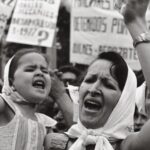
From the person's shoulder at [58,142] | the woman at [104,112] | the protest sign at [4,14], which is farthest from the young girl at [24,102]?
the protest sign at [4,14]

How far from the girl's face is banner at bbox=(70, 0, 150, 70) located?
243 cm

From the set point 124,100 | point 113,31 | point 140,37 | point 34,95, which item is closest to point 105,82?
point 124,100

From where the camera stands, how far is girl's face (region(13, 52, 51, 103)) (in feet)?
12.3

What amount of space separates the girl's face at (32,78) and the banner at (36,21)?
279 centimetres

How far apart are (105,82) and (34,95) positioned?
1.07 meters

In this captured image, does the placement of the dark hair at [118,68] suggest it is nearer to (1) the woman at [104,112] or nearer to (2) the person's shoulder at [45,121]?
(1) the woman at [104,112]

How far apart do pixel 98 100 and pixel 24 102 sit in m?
1.14

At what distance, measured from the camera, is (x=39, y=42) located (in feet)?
21.9

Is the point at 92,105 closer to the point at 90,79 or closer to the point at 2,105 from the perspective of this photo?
the point at 90,79

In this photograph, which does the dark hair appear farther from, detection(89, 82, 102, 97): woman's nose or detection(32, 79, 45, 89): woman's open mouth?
detection(32, 79, 45, 89): woman's open mouth

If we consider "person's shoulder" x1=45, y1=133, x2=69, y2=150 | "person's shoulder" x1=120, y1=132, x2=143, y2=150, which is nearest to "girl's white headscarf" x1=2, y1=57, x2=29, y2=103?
"person's shoulder" x1=45, y1=133, x2=69, y2=150

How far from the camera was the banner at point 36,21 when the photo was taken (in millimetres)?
6715

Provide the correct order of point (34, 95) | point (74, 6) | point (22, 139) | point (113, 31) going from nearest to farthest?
point (22, 139), point (34, 95), point (113, 31), point (74, 6)

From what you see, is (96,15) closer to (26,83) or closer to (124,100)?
(26,83)
